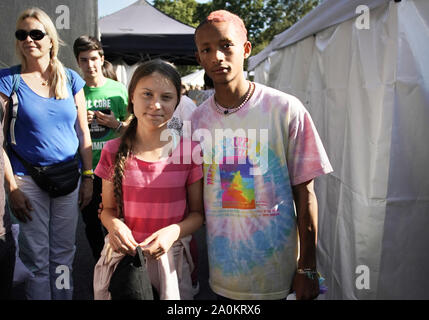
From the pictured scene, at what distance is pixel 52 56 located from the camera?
7.50ft

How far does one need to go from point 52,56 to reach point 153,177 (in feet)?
4.34

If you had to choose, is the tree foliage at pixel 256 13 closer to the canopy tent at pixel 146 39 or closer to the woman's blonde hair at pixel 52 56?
the canopy tent at pixel 146 39

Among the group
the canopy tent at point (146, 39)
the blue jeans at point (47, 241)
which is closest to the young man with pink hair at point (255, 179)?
the blue jeans at point (47, 241)

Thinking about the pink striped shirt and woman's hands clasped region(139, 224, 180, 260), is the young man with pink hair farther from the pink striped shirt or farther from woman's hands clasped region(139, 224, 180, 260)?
woman's hands clasped region(139, 224, 180, 260)

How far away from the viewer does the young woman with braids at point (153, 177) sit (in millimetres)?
1471

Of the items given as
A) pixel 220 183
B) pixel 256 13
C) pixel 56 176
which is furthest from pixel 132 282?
pixel 256 13

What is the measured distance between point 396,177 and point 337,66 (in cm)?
131

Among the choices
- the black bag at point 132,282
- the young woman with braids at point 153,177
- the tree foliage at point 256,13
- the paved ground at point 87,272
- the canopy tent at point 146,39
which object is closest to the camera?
the black bag at point 132,282

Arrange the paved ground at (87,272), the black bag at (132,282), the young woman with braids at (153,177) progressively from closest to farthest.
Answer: the black bag at (132,282), the young woman with braids at (153,177), the paved ground at (87,272)

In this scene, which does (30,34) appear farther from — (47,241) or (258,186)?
(258,186)

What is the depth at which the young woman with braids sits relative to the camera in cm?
147

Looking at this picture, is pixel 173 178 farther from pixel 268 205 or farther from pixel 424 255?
pixel 424 255
